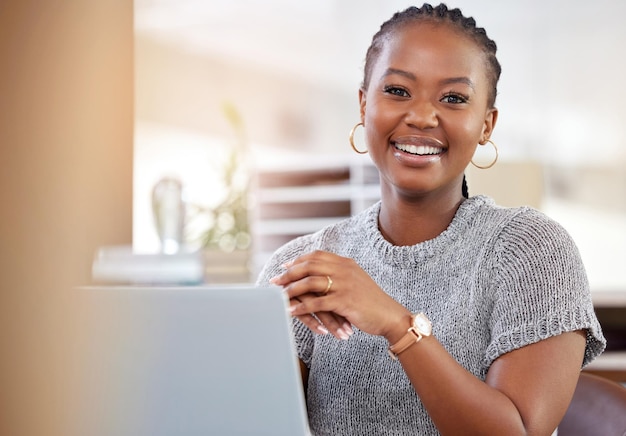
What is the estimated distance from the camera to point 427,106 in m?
1.25

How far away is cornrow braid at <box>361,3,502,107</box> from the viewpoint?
1281 mm

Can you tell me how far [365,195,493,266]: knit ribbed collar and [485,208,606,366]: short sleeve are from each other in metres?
0.10

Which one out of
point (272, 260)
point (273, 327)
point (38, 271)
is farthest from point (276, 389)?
point (272, 260)

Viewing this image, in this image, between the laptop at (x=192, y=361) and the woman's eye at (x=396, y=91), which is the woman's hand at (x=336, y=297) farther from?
the woman's eye at (x=396, y=91)

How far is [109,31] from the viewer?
1.17 m

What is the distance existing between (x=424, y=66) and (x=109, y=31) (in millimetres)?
464

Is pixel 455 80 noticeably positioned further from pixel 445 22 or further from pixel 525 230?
pixel 525 230

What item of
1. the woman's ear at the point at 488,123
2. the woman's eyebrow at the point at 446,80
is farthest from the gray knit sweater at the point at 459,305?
the woman's eyebrow at the point at 446,80

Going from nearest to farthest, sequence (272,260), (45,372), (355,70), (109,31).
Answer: (45,372)
(109,31)
(272,260)
(355,70)

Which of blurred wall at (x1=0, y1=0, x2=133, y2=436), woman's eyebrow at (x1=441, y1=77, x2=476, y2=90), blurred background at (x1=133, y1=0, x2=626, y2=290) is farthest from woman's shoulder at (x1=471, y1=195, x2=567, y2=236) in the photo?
blurred background at (x1=133, y1=0, x2=626, y2=290)

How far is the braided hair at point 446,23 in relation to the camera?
4.20 ft

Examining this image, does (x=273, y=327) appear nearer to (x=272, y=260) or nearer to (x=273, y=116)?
(x=272, y=260)

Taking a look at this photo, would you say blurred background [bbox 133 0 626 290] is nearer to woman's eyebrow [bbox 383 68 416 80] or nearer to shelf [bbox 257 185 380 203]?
shelf [bbox 257 185 380 203]

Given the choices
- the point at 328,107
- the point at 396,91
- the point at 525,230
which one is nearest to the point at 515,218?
the point at 525,230
